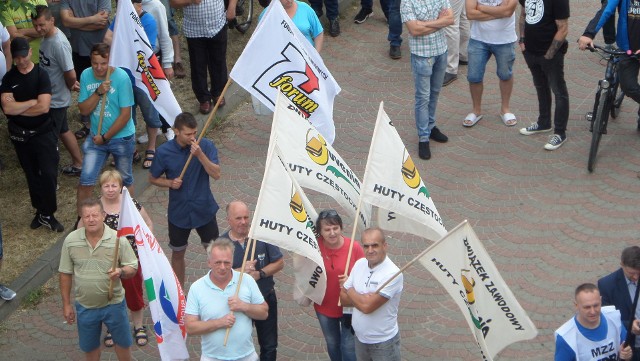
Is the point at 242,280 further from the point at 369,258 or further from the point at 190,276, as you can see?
the point at 190,276

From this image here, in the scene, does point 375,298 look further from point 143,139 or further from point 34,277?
point 143,139

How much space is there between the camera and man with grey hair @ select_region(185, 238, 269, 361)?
7.69 metres

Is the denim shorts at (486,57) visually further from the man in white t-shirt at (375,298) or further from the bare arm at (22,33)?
the man in white t-shirt at (375,298)

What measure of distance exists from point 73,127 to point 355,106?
3.31m

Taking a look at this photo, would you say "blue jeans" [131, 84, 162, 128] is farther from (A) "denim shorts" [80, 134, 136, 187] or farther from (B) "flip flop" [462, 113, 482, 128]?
(B) "flip flop" [462, 113, 482, 128]

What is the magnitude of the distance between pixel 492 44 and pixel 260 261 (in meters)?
4.91

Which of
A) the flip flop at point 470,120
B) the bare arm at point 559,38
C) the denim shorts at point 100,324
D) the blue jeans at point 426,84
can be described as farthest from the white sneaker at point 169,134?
the bare arm at point 559,38

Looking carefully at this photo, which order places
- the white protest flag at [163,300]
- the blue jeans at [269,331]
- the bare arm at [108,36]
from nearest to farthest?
1. the white protest flag at [163,300]
2. the blue jeans at [269,331]
3. the bare arm at [108,36]

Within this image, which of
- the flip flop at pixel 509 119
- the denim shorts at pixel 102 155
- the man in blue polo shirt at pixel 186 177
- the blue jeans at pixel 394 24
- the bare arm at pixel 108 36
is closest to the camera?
the man in blue polo shirt at pixel 186 177

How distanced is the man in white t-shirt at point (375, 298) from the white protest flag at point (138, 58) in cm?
326

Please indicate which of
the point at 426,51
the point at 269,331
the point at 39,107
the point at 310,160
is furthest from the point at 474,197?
the point at 39,107

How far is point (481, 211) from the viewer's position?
1097 cm

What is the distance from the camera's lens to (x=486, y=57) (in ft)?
40.7

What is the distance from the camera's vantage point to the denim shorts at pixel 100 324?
28.3 ft
